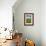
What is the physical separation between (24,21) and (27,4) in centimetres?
77

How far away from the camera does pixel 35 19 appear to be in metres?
5.57

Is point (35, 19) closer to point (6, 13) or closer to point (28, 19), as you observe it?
point (28, 19)

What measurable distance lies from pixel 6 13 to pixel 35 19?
168cm

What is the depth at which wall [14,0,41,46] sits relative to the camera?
553cm

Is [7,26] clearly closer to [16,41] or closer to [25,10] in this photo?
[16,41]

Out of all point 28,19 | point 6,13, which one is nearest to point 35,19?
point 28,19

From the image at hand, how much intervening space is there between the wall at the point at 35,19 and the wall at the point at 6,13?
3.83ft

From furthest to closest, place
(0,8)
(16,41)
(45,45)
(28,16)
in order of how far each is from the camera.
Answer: (28,16) → (45,45) → (0,8) → (16,41)

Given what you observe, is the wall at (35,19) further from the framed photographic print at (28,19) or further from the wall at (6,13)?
the wall at (6,13)

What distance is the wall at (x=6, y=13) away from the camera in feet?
14.2

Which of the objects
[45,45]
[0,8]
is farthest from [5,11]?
[45,45]

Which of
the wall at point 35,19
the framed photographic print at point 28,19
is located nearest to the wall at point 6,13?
the wall at point 35,19

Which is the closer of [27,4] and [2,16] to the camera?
[2,16]

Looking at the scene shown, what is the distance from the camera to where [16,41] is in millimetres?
3598
